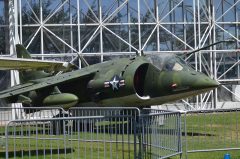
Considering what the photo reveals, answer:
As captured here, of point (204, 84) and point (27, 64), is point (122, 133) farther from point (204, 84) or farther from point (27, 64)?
point (204, 84)

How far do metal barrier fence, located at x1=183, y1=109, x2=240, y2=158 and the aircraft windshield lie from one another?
386 centimetres

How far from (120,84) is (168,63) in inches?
72.6

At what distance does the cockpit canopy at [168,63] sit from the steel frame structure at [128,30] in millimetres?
9336

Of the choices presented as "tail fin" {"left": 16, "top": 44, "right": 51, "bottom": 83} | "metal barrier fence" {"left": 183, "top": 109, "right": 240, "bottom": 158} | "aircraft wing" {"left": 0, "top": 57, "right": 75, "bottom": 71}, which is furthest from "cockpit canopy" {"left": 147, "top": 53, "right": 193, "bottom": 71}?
"tail fin" {"left": 16, "top": 44, "right": 51, "bottom": 83}

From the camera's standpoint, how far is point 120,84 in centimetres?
1767

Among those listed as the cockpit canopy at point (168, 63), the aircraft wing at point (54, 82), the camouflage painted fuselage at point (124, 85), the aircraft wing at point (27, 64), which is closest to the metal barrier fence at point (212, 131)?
the camouflage painted fuselage at point (124, 85)

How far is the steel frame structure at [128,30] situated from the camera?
1062 inches

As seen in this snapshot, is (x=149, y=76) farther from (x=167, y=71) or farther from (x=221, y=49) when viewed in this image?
(x=221, y=49)

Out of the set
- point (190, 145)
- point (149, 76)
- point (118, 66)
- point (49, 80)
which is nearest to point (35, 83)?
point (49, 80)

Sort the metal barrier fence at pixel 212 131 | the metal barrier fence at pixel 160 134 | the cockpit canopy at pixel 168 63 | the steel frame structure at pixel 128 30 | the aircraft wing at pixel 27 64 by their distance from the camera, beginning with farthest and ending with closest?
the steel frame structure at pixel 128 30
the cockpit canopy at pixel 168 63
the aircraft wing at pixel 27 64
the metal barrier fence at pixel 212 131
the metal barrier fence at pixel 160 134

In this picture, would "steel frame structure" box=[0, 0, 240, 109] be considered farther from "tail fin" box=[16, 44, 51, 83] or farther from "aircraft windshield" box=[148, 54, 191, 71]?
"aircraft windshield" box=[148, 54, 191, 71]

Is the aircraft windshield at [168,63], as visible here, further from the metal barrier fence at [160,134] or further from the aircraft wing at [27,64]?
the metal barrier fence at [160,134]

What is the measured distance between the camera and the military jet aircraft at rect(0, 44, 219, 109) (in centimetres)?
1705

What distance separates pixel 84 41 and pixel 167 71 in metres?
11.0
